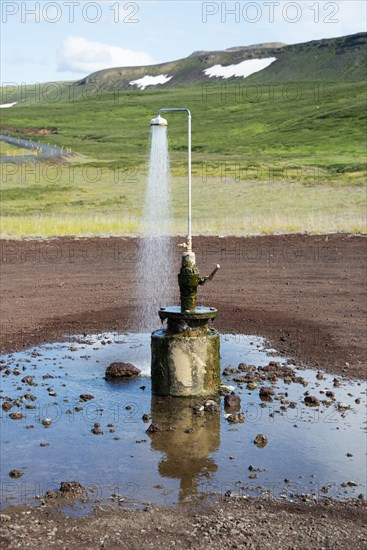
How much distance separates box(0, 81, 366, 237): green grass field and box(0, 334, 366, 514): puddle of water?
16546mm

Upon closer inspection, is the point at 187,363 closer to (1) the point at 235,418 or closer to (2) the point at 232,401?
(2) the point at 232,401

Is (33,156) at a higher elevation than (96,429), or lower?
higher

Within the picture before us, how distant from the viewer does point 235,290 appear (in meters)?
19.3

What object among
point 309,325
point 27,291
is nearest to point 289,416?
point 309,325

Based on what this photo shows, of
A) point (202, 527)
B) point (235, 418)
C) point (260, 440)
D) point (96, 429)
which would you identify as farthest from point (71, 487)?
point (235, 418)

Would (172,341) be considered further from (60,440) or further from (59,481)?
(59,481)

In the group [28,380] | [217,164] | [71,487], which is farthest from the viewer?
[217,164]

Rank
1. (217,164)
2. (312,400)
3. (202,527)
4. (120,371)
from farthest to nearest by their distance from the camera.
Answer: (217,164), (120,371), (312,400), (202,527)

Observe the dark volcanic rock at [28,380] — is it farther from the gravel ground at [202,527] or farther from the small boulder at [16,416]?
the gravel ground at [202,527]

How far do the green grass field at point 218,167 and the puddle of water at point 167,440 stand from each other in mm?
16546

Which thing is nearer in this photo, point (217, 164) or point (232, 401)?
point (232, 401)

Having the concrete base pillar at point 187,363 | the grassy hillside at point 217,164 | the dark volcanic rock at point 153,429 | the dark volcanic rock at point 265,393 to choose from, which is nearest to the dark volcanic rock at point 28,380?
the concrete base pillar at point 187,363

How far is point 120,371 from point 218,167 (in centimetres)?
5787

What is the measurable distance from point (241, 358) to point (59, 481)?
5561 mm
